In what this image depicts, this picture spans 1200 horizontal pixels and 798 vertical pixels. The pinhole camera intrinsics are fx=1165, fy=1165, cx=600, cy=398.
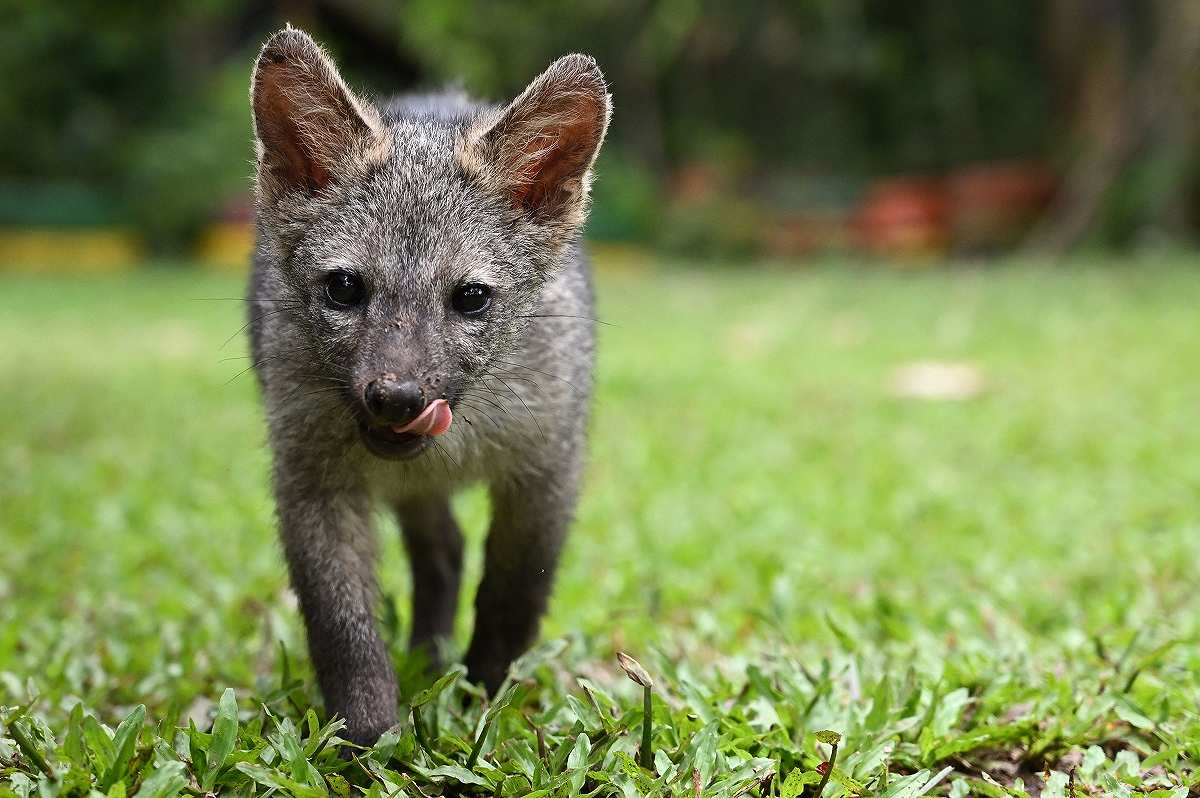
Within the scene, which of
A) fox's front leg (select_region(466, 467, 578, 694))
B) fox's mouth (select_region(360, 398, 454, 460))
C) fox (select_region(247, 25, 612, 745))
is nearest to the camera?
fox's mouth (select_region(360, 398, 454, 460))

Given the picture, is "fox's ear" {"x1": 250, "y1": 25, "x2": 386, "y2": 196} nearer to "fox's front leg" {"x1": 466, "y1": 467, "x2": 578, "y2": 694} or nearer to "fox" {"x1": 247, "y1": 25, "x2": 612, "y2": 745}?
"fox" {"x1": 247, "y1": 25, "x2": 612, "y2": 745}

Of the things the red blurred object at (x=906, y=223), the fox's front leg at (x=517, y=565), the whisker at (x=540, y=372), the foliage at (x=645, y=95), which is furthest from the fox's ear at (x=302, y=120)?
the red blurred object at (x=906, y=223)

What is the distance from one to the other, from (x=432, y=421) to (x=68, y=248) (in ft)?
61.1

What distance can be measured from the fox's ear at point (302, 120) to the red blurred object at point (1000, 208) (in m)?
16.0

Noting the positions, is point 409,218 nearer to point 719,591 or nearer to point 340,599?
point 340,599

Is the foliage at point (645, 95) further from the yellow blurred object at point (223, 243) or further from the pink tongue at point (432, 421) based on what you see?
the pink tongue at point (432, 421)

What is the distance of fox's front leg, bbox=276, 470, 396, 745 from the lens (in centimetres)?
266

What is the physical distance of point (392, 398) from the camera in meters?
2.34

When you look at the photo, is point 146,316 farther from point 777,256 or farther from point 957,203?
point 957,203

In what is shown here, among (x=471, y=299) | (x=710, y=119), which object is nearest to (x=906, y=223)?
(x=710, y=119)

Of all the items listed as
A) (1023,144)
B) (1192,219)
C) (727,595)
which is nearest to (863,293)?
(1192,219)

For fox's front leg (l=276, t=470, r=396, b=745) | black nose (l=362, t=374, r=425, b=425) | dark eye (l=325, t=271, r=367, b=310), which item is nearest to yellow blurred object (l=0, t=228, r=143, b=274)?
fox's front leg (l=276, t=470, r=396, b=745)

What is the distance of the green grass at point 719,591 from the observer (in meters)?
2.52

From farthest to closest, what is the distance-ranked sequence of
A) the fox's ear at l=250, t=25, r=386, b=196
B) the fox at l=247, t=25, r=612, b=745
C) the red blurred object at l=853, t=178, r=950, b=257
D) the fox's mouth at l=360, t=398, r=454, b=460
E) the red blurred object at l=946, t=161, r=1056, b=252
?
the red blurred object at l=853, t=178, r=950, b=257 < the red blurred object at l=946, t=161, r=1056, b=252 < the fox's ear at l=250, t=25, r=386, b=196 < the fox at l=247, t=25, r=612, b=745 < the fox's mouth at l=360, t=398, r=454, b=460
